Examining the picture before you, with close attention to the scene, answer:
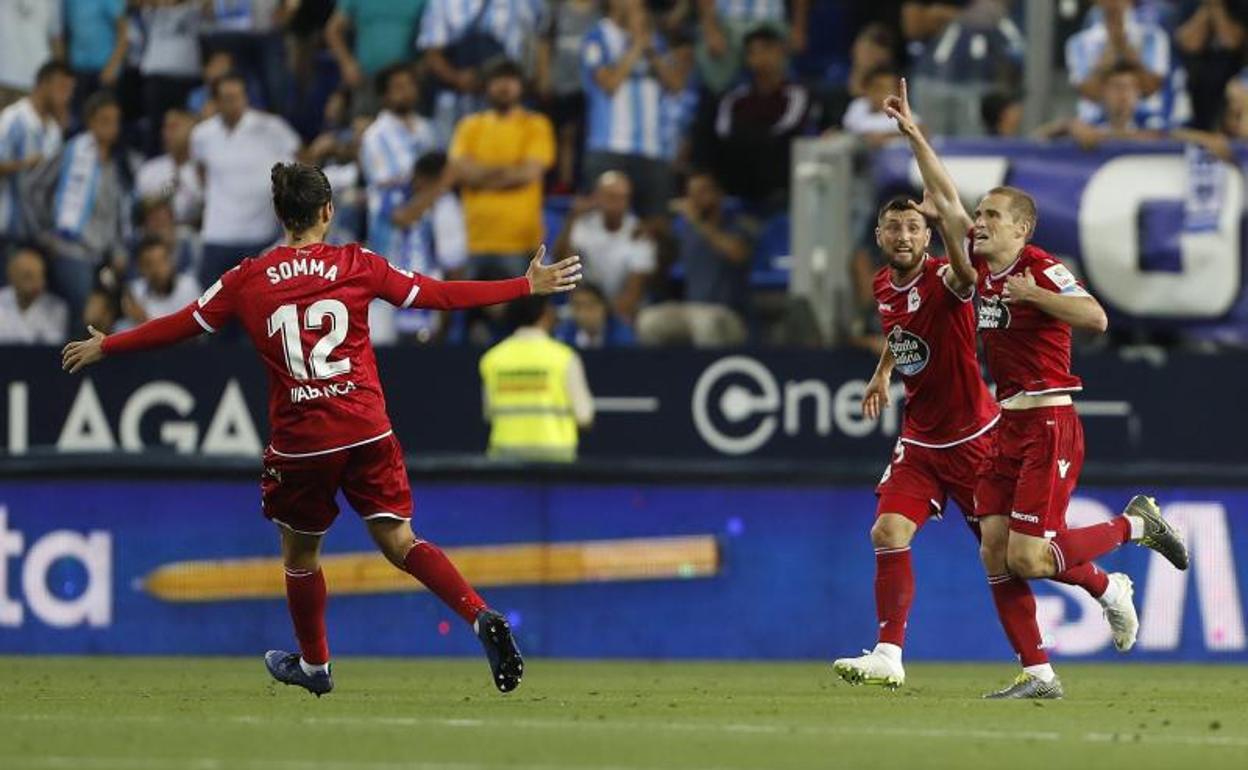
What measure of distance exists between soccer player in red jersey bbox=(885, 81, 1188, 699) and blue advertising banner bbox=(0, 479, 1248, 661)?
3.84m

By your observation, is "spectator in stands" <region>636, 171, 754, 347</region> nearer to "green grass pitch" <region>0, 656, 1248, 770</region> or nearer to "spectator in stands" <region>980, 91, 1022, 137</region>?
"spectator in stands" <region>980, 91, 1022, 137</region>

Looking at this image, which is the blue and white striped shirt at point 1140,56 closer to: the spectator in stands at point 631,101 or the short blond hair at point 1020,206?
the spectator in stands at point 631,101

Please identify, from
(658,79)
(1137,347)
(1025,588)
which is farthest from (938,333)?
(658,79)

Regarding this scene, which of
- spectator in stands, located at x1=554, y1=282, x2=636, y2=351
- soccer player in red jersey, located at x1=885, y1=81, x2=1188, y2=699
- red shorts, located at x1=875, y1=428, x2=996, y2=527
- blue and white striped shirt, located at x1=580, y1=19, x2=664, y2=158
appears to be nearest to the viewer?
soccer player in red jersey, located at x1=885, y1=81, x2=1188, y2=699

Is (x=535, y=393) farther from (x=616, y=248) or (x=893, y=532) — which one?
(x=893, y=532)

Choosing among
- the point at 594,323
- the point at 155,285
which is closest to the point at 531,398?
the point at 594,323

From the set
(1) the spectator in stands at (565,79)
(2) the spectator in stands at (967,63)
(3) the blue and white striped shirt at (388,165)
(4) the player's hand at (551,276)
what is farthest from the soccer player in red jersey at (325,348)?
(1) the spectator in stands at (565,79)

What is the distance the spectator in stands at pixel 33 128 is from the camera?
57.9ft

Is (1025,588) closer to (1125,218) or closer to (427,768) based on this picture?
(427,768)

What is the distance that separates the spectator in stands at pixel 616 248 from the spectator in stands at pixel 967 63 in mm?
1945

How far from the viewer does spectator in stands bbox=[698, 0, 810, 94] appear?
1780 centimetres

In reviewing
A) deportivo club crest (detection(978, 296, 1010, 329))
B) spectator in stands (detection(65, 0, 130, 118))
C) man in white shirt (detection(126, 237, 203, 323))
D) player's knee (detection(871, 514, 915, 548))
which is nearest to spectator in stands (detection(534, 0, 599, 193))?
man in white shirt (detection(126, 237, 203, 323))

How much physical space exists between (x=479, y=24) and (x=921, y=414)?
756 cm

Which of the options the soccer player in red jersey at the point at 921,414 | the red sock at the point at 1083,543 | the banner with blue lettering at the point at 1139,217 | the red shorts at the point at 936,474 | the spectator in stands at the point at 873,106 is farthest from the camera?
the spectator in stands at the point at 873,106
